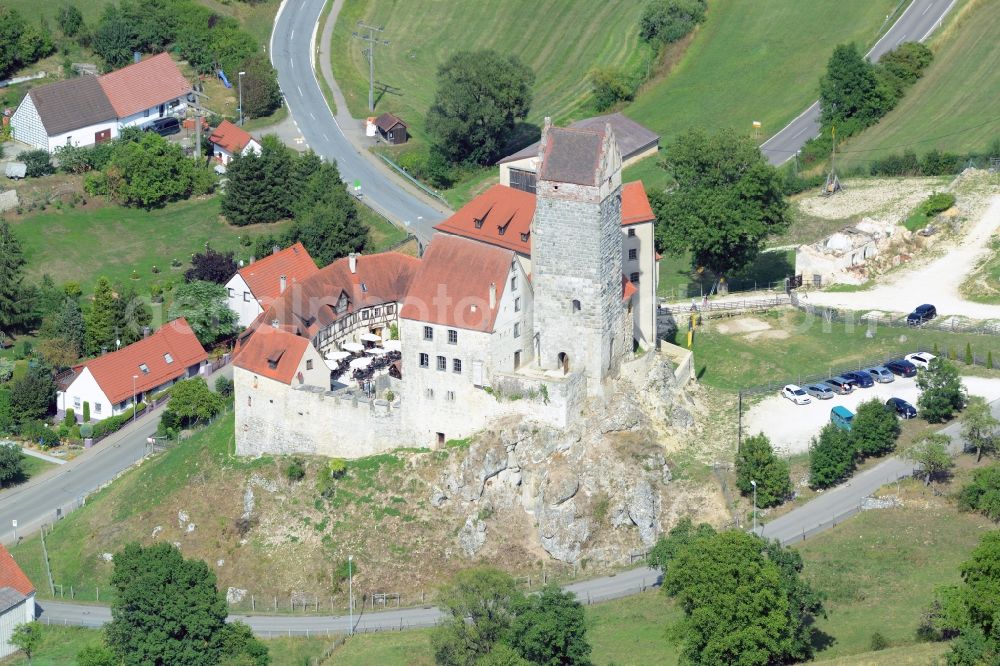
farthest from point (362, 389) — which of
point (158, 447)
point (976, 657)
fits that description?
point (976, 657)

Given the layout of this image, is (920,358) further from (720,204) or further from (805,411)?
(720,204)

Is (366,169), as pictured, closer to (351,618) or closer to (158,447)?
(158,447)

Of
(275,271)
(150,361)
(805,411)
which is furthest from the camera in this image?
(275,271)

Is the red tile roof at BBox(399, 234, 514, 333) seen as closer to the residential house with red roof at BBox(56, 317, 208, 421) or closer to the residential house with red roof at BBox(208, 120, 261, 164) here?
the residential house with red roof at BBox(56, 317, 208, 421)

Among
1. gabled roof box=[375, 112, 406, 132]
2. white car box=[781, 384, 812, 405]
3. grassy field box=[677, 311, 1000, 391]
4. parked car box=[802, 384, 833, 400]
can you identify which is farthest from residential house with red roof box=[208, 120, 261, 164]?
parked car box=[802, 384, 833, 400]

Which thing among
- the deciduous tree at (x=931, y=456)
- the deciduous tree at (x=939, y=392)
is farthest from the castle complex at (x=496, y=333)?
the deciduous tree at (x=931, y=456)

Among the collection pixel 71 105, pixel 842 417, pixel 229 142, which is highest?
pixel 71 105

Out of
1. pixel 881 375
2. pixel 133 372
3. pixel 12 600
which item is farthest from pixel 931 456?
pixel 133 372
